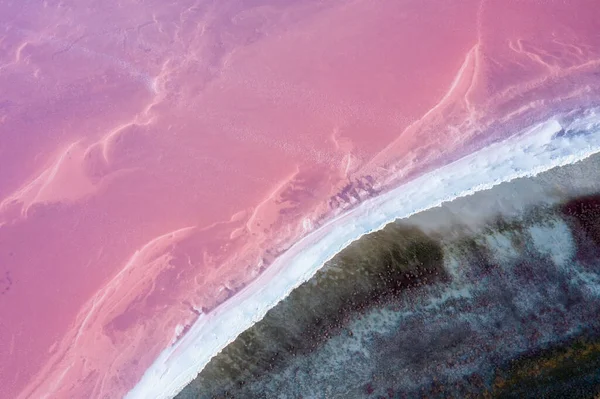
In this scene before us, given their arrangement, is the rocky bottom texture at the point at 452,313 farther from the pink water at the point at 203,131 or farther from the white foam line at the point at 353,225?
the pink water at the point at 203,131

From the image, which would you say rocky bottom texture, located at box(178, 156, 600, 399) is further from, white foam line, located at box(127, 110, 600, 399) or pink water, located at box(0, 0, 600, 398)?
pink water, located at box(0, 0, 600, 398)

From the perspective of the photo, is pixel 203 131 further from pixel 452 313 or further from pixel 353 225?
pixel 452 313

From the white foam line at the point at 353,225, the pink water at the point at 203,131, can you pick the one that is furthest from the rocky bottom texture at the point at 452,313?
the pink water at the point at 203,131

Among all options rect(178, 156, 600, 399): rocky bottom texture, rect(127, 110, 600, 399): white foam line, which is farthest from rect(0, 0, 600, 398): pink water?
rect(178, 156, 600, 399): rocky bottom texture

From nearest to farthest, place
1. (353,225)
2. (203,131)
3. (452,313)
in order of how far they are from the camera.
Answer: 1. (452,313)
2. (353,225)
3. (203,131)

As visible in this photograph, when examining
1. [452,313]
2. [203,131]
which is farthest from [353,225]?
[203,131]
